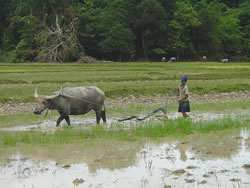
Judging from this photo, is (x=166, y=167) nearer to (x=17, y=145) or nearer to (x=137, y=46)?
(x=17, y=145)

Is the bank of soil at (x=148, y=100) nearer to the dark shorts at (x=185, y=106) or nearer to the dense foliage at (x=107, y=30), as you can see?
the dark shorts at (x=185, y=106)

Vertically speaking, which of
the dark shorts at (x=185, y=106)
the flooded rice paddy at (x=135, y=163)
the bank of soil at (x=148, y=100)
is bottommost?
the bank of soil at (x=148, y=100)

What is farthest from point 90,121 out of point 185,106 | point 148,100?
point 148,100

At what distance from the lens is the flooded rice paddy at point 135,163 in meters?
4.97

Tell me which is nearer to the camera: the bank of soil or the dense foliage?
the bank of soil

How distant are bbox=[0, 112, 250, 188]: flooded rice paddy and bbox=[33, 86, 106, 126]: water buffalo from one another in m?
2.39

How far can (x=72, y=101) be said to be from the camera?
971 centimetres

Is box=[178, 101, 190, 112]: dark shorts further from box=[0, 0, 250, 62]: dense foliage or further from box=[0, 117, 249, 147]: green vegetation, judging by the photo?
box=[0, 0, 250, 62]: dense foliage

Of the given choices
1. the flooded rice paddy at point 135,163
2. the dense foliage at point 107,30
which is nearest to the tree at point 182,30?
the dense foliage at point 107,30

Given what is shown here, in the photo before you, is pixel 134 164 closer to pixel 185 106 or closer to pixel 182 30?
pixel 185 106

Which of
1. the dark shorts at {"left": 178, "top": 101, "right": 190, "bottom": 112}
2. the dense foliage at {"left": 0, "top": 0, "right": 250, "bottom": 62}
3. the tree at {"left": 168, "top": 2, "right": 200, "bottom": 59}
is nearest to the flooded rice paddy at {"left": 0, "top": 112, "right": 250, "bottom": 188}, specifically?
the dark shorts at {"left": 178, "top": 101, "right": 190, "bottom": 112}

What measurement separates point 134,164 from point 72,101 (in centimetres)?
431

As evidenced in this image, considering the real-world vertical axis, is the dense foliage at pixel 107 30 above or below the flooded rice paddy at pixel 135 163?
above

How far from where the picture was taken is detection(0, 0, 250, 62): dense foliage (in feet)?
135
